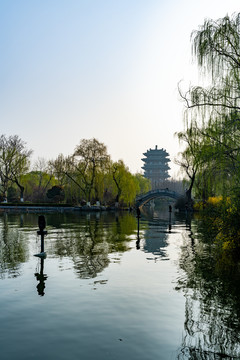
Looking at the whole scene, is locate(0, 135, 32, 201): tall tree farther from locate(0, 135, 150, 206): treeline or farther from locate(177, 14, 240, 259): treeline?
locate(177, 14, 240, 259): treeline

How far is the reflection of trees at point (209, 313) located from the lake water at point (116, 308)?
0.04 feet

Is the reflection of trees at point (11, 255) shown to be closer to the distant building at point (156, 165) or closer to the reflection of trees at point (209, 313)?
the reflection of trees at point (209, 313)

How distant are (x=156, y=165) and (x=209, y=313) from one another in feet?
474

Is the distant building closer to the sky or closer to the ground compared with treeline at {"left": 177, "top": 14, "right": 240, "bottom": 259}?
closer to the sky

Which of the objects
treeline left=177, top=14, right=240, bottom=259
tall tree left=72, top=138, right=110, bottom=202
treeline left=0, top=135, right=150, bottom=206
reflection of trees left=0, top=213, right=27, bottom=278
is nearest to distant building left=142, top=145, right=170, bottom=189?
treeline left=0, top=135, right=150, bottom=206

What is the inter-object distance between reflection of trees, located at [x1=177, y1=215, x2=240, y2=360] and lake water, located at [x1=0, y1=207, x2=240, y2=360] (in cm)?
1

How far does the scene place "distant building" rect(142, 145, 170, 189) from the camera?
14912 cm

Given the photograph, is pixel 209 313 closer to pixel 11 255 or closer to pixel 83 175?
pixel 11 255

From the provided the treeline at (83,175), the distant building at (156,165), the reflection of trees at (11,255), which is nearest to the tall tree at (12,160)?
the treeline at (83,175)

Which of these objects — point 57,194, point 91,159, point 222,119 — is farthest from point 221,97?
point 57,194

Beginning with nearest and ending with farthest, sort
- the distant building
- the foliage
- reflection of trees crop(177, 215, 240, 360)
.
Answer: reflection of trees crop(177, 215, 240, 360)
the foliage
the distant building

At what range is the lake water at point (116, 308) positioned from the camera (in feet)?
15.8

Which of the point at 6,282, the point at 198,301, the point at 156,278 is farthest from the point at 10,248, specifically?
the point at 198,301

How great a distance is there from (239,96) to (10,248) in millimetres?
9686
